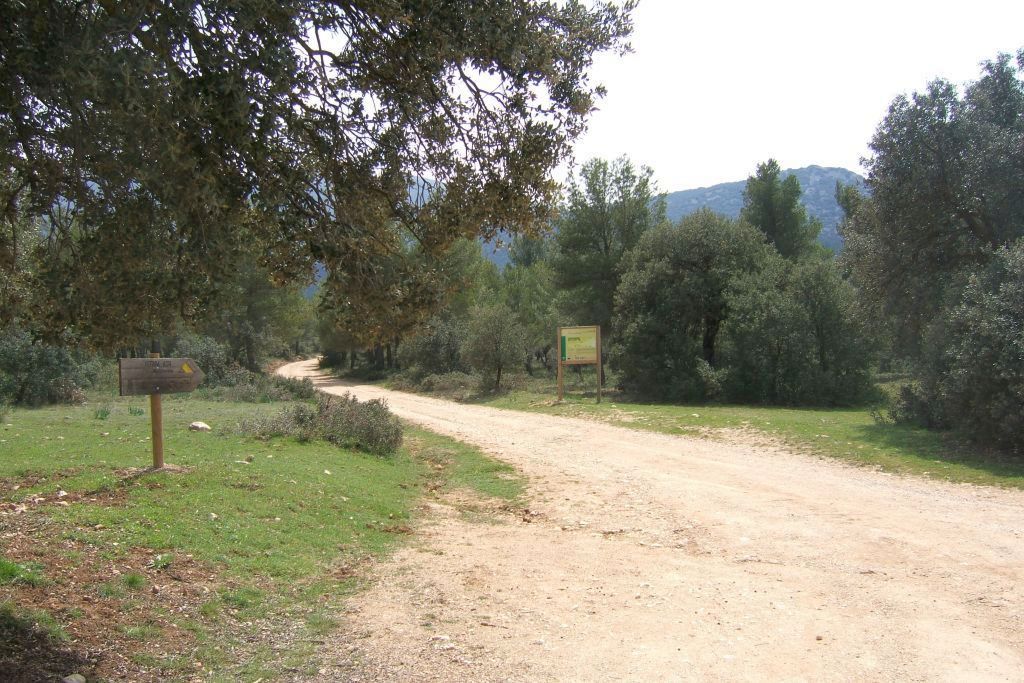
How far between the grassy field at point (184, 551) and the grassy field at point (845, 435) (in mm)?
6313

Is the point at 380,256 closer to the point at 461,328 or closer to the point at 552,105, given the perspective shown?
the point at 552,105

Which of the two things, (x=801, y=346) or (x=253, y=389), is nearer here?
(x=801, y=346)

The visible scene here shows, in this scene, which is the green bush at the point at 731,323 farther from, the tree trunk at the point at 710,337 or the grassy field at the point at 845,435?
the grassy field at the point at 845,435

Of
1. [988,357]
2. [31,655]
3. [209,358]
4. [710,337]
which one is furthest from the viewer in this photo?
[209,358]

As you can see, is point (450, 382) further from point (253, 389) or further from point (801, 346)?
point (801, 346)

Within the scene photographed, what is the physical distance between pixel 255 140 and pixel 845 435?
13.7m

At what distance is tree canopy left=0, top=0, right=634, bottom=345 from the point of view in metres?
4.80

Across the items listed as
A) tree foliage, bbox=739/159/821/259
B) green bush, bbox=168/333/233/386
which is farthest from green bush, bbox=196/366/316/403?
tree foliage, bbox=739/159/821/259

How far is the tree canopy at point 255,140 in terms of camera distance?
15.8ft

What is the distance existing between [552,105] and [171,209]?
348 cm

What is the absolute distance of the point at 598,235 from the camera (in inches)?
1459

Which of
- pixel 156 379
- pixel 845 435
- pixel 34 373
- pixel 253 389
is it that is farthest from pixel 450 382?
Result: pixel 156 379

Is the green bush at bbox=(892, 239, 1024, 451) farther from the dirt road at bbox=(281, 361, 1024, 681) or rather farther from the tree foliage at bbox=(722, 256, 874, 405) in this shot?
the tree foliage at bbox=(722, 256, 874, 405)

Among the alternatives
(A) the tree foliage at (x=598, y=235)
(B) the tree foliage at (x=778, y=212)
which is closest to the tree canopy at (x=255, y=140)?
(A) the tree foliage at (x=598, y=235)
